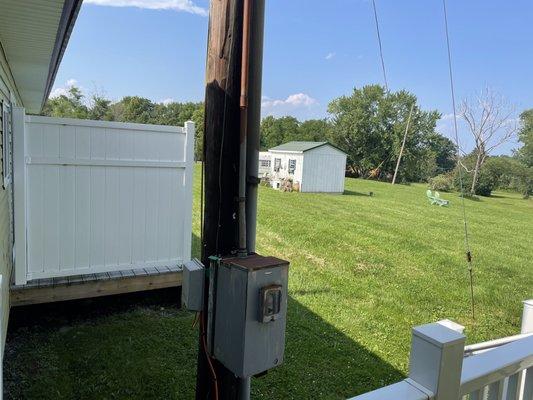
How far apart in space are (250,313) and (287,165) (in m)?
18.1

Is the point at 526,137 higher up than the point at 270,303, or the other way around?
the point at 526,137

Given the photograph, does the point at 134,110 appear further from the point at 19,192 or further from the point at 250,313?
the point at 250,313

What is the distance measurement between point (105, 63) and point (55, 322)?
45000 mm

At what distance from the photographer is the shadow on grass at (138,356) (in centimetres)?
300

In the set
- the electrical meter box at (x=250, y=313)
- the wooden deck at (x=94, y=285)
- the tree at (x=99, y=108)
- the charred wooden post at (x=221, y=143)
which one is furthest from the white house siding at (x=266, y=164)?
the tree at (x=99, y=108)

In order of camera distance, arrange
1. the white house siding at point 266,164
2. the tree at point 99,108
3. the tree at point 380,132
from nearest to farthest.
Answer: the white house siding at point 266,164 → the tree at point 380,132 → the tree at point 99,108

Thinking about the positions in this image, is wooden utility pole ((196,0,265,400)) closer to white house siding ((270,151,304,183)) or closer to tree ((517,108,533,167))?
white house siding ((270,151,304,183))

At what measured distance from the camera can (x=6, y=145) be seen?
3.75 metres

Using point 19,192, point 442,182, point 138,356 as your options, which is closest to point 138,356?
point 138,356

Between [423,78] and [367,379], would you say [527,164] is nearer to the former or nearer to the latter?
[423,78]

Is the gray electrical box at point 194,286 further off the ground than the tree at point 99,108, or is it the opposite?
the tree at point 99,108

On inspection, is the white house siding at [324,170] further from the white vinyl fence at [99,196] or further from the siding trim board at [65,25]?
the siding trim board at [65,25]

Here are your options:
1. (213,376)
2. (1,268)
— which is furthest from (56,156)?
(213,376)

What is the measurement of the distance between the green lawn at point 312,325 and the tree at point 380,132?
29684 mm
